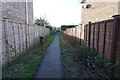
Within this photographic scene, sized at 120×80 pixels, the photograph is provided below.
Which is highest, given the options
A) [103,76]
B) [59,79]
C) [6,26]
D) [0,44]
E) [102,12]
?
[102,12]

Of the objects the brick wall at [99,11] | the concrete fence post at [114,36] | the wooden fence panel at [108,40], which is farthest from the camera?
the brick wall at [99,11]

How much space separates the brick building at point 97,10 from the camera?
415 inches

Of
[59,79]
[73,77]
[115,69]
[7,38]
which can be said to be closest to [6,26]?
[7,38]

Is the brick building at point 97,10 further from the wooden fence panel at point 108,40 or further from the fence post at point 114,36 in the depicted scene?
the fence post at point 114,36

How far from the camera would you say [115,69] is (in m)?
2.77

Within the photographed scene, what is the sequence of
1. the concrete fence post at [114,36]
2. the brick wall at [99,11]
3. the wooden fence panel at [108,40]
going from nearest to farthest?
the concrete fence post at [114,36], the wooden fence panel at [108,40], the brick wall at [99,11]

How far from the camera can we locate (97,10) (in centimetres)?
1225

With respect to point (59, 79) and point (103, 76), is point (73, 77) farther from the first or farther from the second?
point (103, 76)

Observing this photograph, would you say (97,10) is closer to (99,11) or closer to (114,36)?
(99,11)

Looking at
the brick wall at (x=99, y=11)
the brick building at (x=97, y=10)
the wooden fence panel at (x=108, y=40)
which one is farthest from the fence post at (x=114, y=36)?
the brick building at (x=97, y=10)

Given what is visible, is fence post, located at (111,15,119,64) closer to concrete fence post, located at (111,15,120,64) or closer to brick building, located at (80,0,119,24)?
concrete fence post, located at (111,15,120,64)

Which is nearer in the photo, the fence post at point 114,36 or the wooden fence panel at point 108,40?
the fence post at point 114,36

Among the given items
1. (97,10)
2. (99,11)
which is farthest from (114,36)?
(97,10)

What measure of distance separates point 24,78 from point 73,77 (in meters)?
1.75
